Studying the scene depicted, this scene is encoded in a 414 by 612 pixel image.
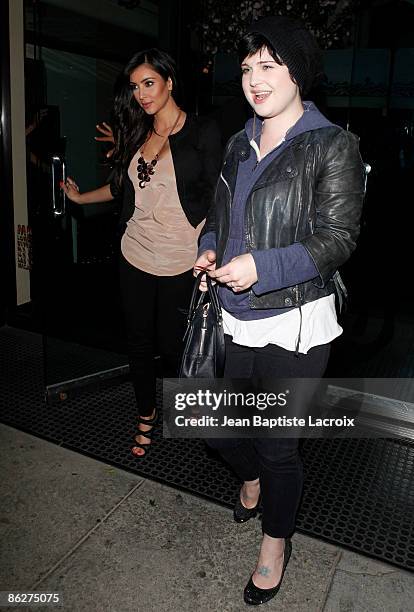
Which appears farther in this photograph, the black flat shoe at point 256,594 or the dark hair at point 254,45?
the black flat shoe at point 256,594

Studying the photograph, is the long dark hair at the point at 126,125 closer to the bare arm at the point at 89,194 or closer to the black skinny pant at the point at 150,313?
the bare arm at the point at 89,194

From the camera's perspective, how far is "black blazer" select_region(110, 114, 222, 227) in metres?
2.66

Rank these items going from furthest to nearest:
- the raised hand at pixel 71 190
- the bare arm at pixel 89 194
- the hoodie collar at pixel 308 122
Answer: the raised hand at pixel 71 190 → the bare arm at pixel 89 194 → the hoodie collar at pixel 308 122

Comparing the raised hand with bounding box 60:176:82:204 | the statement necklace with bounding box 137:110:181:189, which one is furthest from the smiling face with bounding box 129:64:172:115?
the raised hand with bounding box 60:176:82:204

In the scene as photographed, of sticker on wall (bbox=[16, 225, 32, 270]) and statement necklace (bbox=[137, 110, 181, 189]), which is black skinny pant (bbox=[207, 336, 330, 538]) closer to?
statement necklace (bbox=[137, 110, 181, 189])

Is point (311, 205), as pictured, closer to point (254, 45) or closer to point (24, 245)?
point (254, 45)

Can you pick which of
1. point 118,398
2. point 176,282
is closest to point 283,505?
point 176,282

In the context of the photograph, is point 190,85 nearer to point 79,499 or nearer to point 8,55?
point 8,55

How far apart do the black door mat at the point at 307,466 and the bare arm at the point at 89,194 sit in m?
1.31

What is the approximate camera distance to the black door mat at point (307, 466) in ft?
8.35

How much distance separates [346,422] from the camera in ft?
11.5

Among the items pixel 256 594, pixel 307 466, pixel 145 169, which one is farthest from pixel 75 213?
pixel 256 594

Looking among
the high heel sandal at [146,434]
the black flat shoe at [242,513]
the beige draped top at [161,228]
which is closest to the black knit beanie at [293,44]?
the beige draped top at [161,228]

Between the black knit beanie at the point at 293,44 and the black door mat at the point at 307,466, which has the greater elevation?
the black knit beanie at the point at 293,44
